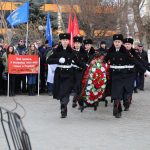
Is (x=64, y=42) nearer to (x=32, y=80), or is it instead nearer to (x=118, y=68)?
(x=118, y=68)

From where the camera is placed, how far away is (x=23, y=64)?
580 inches

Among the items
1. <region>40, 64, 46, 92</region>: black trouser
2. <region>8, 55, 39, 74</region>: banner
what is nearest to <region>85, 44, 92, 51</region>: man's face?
<region>8, 55, 39, 74</region>: banner

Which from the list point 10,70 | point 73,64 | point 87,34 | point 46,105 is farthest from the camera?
point 87,34

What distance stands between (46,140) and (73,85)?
2936 mm

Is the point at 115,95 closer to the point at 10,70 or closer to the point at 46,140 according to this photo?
the point at 46,140

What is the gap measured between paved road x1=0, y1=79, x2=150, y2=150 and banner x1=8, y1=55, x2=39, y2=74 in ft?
6.35

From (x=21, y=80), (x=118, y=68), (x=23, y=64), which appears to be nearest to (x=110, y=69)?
(x=118, y=68)

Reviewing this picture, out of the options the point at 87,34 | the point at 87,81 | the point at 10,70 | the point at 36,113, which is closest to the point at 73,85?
the point at 87,81

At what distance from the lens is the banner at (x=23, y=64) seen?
14.6m

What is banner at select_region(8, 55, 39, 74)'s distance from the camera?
1462 cm

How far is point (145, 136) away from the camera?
8.30 meters

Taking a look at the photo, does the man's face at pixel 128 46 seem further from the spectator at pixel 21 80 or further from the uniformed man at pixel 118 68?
the spectator at pixel 21 80

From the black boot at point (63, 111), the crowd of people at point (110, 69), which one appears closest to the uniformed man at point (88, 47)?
the crowd of people at point (110, 69)

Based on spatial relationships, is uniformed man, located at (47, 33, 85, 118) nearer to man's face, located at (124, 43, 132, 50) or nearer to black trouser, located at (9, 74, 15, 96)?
man's face, located at (124, 43, 132, 50)
